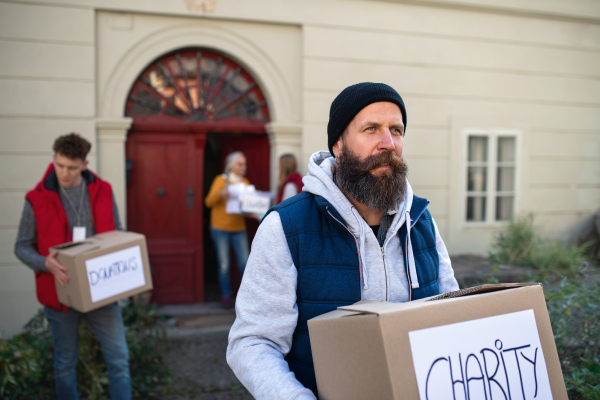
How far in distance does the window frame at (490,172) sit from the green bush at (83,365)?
4388 mm

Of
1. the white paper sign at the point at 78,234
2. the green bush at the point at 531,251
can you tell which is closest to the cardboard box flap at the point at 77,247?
the white paper sign at the point at 78,234

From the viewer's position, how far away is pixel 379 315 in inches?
40.1

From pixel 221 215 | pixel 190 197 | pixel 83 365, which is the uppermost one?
pixel 190 197

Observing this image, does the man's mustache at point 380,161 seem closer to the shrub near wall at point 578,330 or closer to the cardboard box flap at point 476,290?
the cardboard box flap at point 476,290

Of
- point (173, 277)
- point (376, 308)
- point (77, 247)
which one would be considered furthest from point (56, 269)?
point (173, 277)

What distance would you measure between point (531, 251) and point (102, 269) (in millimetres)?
4793

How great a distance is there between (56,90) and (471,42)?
5204 millimetres

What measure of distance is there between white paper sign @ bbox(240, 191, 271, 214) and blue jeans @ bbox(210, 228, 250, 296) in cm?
55

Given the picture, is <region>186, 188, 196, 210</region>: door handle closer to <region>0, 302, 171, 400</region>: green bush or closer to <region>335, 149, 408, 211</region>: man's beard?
<region>0, 302, 171, 400</region>: green bush

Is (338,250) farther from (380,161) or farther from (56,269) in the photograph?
(56,269)

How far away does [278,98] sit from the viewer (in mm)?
5547

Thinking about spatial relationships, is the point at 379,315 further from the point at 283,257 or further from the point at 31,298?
the point at 31,298

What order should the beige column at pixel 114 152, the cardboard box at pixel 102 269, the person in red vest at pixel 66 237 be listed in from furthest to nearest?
the beige column at pixel 114 152, the person in red vest at pixel 66 237, the cardboard box at pixel 102 269

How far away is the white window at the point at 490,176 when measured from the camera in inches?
249
